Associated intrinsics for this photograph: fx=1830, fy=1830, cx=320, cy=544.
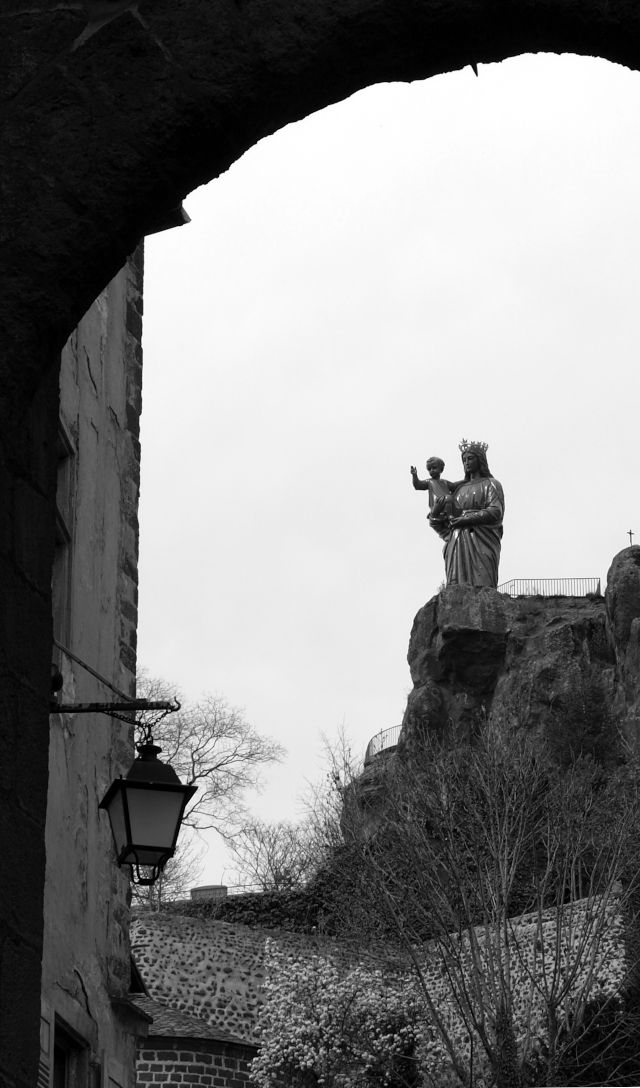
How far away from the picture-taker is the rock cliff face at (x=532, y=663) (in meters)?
31.7

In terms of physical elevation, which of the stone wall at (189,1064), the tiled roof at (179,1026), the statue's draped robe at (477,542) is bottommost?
the stone wall at (189,1064)

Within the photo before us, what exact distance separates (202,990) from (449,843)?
4.70 metres

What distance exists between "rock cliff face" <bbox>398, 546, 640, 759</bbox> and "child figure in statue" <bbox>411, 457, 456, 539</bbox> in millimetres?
2404

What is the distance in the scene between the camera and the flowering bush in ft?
71.4

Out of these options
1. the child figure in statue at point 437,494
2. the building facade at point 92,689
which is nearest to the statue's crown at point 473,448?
the child figure in statue at point 437,494

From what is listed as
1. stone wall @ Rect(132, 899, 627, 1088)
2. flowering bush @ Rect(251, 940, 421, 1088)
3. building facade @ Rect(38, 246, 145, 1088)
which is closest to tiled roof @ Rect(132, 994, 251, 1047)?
stone wall @ Rect(132, 899, 627, 1088)

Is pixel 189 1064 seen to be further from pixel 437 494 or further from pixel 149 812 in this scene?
pixel 437 494

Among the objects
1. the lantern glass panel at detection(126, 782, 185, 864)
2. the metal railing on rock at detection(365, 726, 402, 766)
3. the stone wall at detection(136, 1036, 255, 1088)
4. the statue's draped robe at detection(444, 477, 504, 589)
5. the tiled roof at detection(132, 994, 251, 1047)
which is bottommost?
the lantern glass panel at detection(126, 782, 185, 864)

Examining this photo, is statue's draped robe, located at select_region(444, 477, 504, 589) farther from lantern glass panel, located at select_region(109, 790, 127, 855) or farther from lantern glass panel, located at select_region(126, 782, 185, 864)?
lantern glass panel, located at select_region(126, 782, 185, 864)

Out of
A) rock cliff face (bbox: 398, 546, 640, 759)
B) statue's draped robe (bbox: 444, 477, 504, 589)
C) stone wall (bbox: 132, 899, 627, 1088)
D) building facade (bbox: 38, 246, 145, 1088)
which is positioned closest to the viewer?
building facade (bbox: 38, 246, 145, 1088)

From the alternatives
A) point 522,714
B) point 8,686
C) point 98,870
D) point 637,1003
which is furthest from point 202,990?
point 8,686

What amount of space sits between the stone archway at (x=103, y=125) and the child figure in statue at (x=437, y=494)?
110ft

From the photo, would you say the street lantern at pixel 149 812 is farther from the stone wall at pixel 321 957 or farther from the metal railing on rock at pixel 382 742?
the metal railing on rock at pixel 382 742

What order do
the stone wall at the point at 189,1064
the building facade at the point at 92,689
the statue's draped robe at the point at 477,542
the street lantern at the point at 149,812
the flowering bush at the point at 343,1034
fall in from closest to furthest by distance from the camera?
the street lantern at the point at 149,812 < the building facade at the point at 92,689 < the stone wall at the point at 189,1064 < the flowering bush at the point at 343,1034 < the statue's draped robe at the point at 477,542
